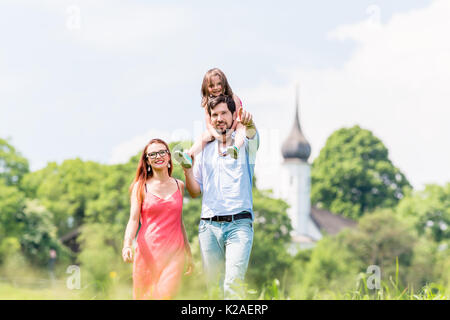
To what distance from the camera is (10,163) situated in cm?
3669

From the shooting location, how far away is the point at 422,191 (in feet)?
151

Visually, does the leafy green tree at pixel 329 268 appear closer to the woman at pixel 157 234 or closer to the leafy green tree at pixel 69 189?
the leafy green tree at pixel 69 189

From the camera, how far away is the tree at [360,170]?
5078 centimetres

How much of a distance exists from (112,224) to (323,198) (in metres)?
26.8

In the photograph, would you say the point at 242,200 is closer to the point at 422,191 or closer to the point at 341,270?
the point at 341,270

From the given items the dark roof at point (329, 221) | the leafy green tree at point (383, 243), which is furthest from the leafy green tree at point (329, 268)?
the dark roof at point (329, 221)

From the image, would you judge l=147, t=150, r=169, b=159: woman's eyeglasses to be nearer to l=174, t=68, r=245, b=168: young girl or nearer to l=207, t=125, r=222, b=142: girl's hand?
l=174, t=68, r=245, b=168: young girl

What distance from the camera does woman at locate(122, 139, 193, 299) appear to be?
439 centimetres

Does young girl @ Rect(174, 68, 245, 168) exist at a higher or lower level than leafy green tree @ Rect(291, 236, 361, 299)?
higher

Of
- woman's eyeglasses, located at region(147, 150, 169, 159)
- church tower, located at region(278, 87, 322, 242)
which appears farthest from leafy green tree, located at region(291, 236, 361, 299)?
woman's eyeglasses, located at region(147, 150, 169, 159)

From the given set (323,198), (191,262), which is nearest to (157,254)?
(191,262)

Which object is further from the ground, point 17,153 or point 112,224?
point 17,153

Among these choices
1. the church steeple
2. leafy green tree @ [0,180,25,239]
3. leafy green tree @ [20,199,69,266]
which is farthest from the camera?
the church steeple

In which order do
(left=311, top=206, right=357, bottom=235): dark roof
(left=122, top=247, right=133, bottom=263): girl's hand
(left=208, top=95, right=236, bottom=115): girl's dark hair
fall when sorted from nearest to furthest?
(left=122, top=247, right=133, bottom=263): girl's hand < (left=208, top=95, right=236, bottom=115): girl's dark hair < (left=311, top=206, right=357, bottom=235): dark roof
